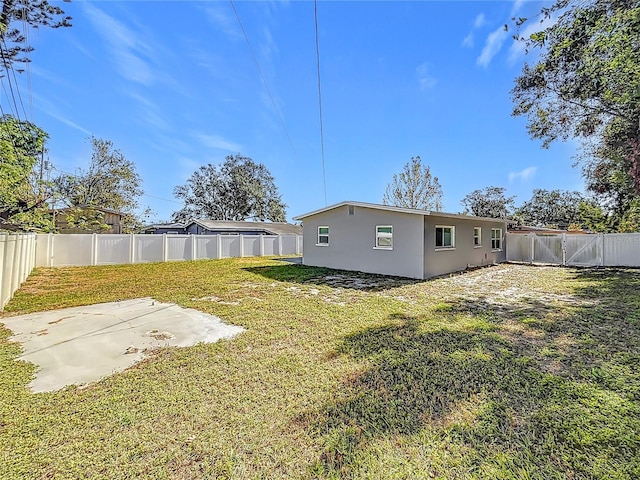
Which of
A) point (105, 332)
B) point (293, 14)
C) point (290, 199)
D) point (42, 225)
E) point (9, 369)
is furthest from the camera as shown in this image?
point (290, 199)

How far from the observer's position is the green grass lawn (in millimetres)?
2227

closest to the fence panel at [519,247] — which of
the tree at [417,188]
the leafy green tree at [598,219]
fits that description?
the leafy green tree at [598,219]

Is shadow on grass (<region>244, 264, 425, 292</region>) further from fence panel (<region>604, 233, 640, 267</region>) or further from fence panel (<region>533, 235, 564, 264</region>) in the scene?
fence panel (<region>604, 233, 640, 267</region>)

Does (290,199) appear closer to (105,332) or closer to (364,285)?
(364,285)

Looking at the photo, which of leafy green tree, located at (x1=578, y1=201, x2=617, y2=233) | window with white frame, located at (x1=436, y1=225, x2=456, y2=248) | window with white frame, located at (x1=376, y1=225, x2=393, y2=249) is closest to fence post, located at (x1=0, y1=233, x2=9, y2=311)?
window with white frame, located at (x1=376, y1=225, x2=393, y2=249)

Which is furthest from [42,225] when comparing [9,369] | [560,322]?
[560,322]

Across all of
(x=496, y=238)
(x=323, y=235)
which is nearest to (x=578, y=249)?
(x=496, y=238)

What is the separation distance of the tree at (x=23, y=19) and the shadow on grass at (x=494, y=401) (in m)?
13.2

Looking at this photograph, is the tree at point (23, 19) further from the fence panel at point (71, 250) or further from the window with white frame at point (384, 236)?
the window with white frame at point (384, 236)

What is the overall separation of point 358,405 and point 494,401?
4.57ft

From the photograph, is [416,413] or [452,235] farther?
[452,235]

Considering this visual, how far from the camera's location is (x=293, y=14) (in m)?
8.74

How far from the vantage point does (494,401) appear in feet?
9.95

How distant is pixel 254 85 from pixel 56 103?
27.9 ft
